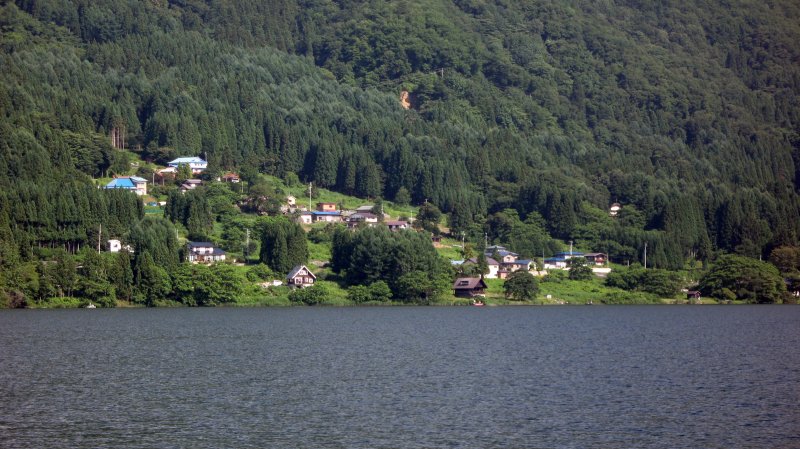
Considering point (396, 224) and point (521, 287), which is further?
point (396, 224)

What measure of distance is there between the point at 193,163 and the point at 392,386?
425ft

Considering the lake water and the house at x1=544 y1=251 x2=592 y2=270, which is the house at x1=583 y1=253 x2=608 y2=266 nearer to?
the house at x1=544 y1=251 x2=592 y2=270

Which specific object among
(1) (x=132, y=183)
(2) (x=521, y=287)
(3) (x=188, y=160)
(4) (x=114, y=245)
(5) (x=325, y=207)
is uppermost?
(3) (x=188, y=160)

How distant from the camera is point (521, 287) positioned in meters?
124

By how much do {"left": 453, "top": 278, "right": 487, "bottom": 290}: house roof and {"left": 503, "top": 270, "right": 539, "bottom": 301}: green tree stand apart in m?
3.03

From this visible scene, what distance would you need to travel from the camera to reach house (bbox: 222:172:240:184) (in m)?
166

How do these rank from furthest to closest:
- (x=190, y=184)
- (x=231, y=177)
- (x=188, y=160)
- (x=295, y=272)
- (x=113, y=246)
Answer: (x=188, y=160) < (x=231, y=177) < (x=190, y=184) < (x=113, y=246) < (x=295, y=272)

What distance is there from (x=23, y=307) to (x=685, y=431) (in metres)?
80.1

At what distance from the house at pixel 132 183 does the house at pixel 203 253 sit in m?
26.0

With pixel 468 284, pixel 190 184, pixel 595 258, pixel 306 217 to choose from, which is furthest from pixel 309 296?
pixel 595 258

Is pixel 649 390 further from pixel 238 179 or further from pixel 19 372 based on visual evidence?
pixel 238 179

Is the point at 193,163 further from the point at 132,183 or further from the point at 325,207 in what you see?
the point at 325,207

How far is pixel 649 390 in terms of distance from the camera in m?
46.6

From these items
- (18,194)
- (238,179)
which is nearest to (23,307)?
(18,194)
